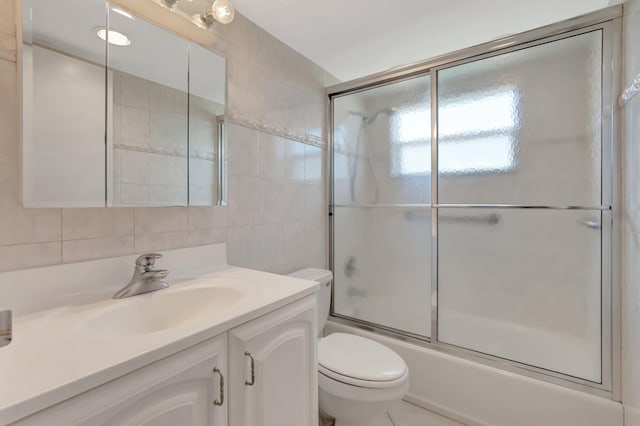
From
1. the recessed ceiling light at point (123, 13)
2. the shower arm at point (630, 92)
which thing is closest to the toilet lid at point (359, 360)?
the shower arm at point (630, 92)

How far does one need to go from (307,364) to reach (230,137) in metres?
1.06

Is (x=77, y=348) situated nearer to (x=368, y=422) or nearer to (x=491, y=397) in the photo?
(x=368, y=422)

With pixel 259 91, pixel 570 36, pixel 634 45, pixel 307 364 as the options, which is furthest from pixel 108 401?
pixel 570 36

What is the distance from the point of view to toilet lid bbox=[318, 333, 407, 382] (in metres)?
1.21

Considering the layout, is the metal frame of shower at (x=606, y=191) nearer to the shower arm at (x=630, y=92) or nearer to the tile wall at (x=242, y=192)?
the shower arm at (x=630, y=92)

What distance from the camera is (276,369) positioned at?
2.89 ft

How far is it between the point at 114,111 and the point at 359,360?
1.39m

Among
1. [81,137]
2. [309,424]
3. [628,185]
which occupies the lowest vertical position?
[309,424]

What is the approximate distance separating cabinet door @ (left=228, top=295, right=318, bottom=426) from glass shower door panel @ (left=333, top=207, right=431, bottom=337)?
1080 millimetres

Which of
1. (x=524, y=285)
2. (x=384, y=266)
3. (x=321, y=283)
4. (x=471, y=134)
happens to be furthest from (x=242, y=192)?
(x=524, y=285)

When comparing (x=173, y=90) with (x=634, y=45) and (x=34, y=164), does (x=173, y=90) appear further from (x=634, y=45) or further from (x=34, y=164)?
(x=634, y=45)

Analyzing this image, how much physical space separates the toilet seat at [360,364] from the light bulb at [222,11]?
5.12ft

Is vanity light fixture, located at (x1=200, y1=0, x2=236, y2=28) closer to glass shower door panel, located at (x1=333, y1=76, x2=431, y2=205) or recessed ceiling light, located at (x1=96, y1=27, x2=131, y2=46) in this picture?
recessed ceiling light, located at (x1=96, y1=27, x2=131, y2=46)

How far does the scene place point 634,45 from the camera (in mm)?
1144
